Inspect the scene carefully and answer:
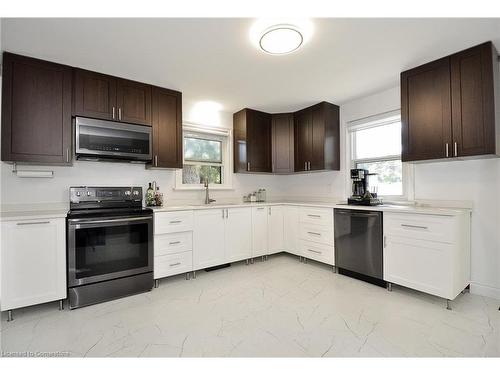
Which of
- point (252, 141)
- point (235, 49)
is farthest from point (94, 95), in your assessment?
point (252, 141)

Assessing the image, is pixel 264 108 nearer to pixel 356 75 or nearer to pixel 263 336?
pixel 356 75

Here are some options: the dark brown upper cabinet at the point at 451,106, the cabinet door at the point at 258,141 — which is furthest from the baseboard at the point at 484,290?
the cabinet door at the point at 258,141

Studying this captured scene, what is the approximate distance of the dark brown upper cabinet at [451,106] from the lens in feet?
6.70

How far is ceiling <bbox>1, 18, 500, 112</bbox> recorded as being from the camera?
1797mm

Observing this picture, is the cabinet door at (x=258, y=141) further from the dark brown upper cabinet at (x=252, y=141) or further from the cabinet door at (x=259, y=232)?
the cabinet door at (x=259, y=232)

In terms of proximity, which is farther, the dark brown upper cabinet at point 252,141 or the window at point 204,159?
the dark brown upper cabinet at point 252,141

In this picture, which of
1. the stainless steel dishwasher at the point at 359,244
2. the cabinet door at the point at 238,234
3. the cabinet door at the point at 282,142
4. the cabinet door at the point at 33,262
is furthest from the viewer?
the cabinet door at the point at 282,142

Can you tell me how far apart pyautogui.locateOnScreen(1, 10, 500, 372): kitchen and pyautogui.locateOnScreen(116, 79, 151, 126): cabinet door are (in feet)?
0.04

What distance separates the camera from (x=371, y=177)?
3268mm

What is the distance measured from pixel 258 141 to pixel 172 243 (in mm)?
2093

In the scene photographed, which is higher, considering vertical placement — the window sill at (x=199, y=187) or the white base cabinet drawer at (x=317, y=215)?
the window sill at (x=199, y=187)

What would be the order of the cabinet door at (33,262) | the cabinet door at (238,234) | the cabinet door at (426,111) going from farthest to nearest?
the cabinet door at (238,234) → the cabinet door at (426,111) → the cabinet door at (33,262)

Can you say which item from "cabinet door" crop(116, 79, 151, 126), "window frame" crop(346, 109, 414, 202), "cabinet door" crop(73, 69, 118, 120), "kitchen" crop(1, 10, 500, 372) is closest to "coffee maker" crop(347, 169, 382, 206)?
"kitchen" crop(1, 10, 500, 372)

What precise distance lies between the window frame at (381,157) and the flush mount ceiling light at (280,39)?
1766 mm
